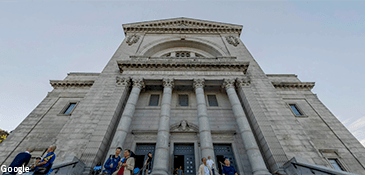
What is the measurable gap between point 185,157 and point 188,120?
3.52 meters

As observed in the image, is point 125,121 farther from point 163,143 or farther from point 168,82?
point 168,82

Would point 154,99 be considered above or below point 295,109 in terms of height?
above

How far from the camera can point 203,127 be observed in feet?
41.8

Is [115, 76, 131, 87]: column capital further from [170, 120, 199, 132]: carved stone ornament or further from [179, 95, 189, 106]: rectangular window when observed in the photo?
[170, 120, 199, 132]: carved stone ornament

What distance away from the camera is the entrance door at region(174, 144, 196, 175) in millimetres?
12509

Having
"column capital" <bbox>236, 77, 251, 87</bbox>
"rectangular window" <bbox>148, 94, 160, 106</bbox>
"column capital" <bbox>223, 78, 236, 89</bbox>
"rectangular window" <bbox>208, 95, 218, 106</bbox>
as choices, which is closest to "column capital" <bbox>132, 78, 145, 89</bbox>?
"rectangular window" <bbox>148, 94, 160, 106</bbox>

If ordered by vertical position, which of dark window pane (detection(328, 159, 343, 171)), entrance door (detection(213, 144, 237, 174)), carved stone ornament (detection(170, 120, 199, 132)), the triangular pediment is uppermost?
the triangular pediment

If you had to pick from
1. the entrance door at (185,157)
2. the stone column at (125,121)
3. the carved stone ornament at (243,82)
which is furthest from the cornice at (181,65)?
the entrance door at (185,157)

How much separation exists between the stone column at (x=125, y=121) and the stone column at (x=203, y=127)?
5780 millimetres

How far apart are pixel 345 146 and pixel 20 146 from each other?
2943 cm

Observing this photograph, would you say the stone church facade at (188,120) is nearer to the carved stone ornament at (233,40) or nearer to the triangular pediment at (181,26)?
the carved stone ornament at (233,40)

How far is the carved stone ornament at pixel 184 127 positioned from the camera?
1462cm

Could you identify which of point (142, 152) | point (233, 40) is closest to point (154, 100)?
point (142, 152)

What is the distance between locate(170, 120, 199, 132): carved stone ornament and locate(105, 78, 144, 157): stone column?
13.2 feet
